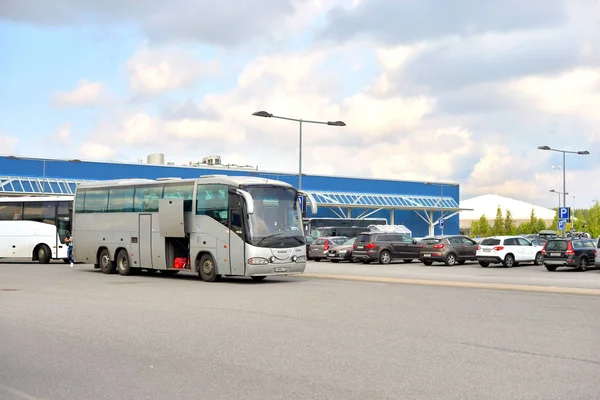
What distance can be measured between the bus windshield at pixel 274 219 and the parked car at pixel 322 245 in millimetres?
21231

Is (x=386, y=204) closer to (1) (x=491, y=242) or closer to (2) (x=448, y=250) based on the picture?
(2) (x=448, y=250)

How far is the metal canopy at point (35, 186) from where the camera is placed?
228 ft

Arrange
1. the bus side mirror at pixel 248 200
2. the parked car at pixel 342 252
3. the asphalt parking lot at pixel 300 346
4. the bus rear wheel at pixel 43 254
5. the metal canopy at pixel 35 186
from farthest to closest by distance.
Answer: the metal canopy at pixel 35 186 < the parked car at pixel 342 252 < the bus rear wheel at pixel 43 254 < the bus side mirror at pixel 248 200 < the asphalt parking lot at pixel 300 346

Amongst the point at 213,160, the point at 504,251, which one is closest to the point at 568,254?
the point at 504,251

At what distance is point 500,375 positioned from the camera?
8547mm

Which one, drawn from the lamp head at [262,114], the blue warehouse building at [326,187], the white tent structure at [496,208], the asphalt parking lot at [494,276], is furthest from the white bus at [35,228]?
the white tent structure at [496,208]

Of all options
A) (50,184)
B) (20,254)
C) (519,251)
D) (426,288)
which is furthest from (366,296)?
(50,184)

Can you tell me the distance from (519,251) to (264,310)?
27005 millimetres

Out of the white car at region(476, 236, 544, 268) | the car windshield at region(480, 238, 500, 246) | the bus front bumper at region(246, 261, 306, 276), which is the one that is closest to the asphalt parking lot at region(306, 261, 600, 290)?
the white car at region(476, 236, 544, 268)

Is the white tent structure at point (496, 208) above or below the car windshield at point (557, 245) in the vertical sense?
above

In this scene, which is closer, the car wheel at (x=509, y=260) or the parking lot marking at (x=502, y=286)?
the parking lot marking at (x=502, y=286)

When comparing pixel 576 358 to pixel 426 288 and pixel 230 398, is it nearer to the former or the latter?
pixel 230 398

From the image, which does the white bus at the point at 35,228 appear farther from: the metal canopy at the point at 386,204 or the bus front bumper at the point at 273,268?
the metal canopy at the point at 386,204

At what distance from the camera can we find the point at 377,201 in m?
91.0
